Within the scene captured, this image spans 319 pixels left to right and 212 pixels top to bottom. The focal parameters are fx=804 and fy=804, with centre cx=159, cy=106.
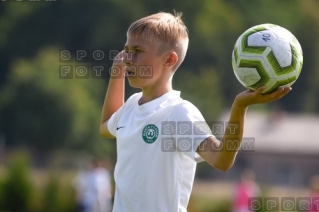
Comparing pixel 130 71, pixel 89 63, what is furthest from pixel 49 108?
pixel 130 71

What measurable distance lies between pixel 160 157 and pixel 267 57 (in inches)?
33.5

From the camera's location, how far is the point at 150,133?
4766mm

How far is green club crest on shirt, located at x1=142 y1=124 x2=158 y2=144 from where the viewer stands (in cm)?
474

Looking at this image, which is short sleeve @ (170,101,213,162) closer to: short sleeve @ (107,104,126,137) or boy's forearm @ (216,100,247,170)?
boy's forearm @ (216,100,247,170)

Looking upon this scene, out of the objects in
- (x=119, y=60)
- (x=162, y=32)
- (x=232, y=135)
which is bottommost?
(x=232, y=135)

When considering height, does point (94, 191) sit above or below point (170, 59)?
below

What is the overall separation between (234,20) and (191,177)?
236 ft

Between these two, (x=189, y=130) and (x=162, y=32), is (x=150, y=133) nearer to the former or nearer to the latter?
(x=189, y=130)

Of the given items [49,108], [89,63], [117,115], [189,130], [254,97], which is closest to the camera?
[254,97]

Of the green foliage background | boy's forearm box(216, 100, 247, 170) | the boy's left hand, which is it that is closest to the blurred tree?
the green foliage background

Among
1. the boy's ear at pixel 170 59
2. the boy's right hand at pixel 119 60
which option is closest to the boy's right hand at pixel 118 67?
the boy's right hand at pixel 119 60

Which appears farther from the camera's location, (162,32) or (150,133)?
(162,32)

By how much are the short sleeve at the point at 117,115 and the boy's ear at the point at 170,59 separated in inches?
14.9

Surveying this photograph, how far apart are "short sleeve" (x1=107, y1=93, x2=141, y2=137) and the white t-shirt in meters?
0.32
